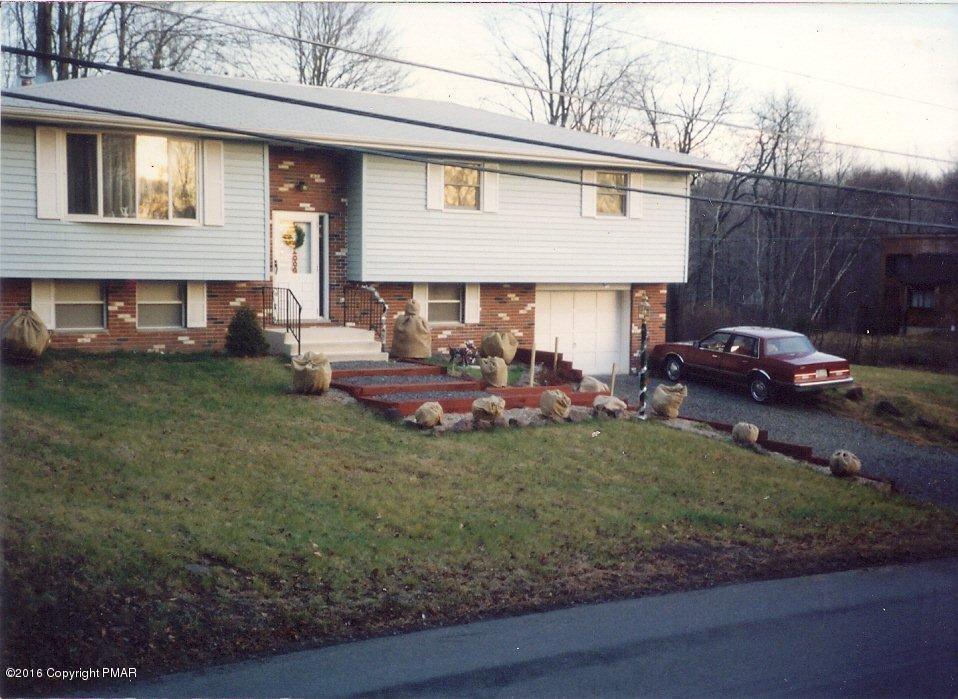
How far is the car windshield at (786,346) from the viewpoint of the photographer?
21.2 metres

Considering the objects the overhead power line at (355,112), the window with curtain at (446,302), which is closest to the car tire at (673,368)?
the window with curtain at (446,302)

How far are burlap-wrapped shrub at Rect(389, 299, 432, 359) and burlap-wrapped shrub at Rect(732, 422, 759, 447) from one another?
21.1 feet

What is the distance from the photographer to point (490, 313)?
22516 millimetres

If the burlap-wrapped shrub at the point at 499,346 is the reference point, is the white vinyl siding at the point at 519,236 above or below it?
above

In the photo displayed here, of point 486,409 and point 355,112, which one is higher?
point 355,112

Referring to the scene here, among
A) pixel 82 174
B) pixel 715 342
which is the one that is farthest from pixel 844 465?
pixel 82 174

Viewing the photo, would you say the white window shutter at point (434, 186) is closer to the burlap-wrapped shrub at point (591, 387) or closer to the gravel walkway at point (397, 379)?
the gravel walkway at point (397, 379)

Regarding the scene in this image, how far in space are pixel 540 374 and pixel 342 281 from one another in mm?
4898

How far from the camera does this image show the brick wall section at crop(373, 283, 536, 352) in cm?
2112

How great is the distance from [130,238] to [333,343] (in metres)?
4.27

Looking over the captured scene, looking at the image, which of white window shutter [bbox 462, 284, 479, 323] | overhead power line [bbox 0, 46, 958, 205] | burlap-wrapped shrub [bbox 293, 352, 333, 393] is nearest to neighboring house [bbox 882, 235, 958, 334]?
white window shutter [bbox 462, 284, 479, 323]

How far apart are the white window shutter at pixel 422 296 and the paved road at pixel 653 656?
13.1 m

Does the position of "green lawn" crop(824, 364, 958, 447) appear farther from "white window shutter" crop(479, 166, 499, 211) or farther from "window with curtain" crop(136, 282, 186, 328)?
"window with curtain" crop(136, 282, 186, 328)

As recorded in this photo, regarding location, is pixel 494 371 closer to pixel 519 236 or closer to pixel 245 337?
pixel 245 337
